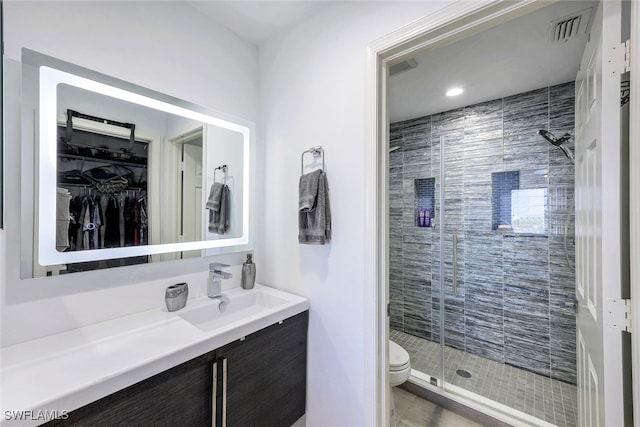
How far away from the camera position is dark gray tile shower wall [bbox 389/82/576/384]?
80.3 inches

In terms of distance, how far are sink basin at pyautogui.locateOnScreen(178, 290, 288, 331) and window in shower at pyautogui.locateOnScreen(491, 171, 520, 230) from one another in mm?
2037

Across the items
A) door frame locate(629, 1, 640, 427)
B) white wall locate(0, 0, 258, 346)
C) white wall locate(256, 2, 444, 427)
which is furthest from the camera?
white wall locate(256, 2, 444, 427)

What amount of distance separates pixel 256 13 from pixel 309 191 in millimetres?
1085

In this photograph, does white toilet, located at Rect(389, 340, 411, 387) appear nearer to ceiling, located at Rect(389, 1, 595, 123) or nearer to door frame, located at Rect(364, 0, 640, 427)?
door frame, located at Rect(364, 0, 640, 427)

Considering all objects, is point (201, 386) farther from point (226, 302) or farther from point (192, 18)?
point (192, 18)

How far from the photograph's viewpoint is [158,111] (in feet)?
4.28

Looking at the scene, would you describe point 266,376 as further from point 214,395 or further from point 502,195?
point 502,195

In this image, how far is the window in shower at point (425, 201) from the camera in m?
2.59

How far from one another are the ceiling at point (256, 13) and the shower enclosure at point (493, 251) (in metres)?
1.68

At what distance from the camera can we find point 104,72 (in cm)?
114

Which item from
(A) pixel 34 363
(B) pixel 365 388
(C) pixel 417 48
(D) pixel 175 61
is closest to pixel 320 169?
(C) pixel 417 48

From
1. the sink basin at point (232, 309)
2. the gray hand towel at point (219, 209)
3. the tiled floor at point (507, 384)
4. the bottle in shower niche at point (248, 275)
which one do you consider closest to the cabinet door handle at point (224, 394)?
the sink basin at point (232, 309)

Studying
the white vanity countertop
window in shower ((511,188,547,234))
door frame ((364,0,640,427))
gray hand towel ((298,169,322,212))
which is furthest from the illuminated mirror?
window in shower ((511,188,547,234))

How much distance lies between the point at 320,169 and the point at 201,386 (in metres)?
1.09
